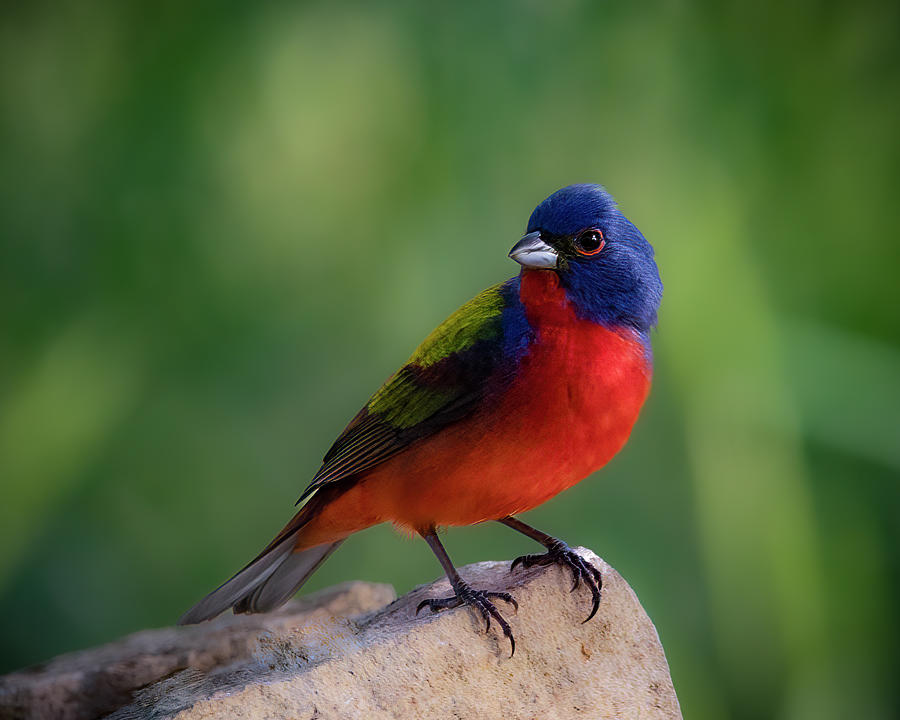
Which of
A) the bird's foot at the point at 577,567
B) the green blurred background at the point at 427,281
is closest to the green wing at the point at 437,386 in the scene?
the bird's foot at the point at 577,567

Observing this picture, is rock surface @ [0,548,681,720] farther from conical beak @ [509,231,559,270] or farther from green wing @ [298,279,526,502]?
conical beak @ [509,231,559,270]

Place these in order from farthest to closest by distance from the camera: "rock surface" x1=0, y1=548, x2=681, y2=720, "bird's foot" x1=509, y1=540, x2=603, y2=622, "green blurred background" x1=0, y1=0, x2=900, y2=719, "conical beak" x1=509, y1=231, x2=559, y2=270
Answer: "green blurred background" x1=0, y1=0, x2=900, y2=719 < "bird's foot" x1=509, y1=540, x2=603, y2=622 < "conical beak" x1=509, y1=231, x2=559, y2=270 < "rock surface" x1=0, y1=548, x2=681, y2=720

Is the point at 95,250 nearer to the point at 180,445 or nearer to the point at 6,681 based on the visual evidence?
the point at 180,445

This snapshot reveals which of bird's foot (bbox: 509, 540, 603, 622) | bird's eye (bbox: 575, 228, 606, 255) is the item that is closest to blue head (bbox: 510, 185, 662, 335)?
bird's eye (bbox: 575, 228, 606, 255)

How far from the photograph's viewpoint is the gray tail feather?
335 centimetres

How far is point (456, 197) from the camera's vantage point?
4.91 m

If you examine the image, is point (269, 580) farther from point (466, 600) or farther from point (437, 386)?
point (437, 386)

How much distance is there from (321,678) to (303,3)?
3362 mm

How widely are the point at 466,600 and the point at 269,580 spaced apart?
79 centimetres

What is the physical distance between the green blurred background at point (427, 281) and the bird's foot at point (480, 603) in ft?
5.99

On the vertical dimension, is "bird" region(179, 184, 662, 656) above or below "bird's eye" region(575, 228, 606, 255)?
below

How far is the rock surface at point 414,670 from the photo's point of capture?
259cm

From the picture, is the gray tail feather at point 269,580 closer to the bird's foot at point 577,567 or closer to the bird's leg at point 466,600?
the bird's leg at point 466,600

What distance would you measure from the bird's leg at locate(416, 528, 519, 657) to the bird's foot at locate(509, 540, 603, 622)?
23 centimetres
